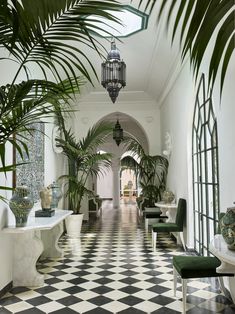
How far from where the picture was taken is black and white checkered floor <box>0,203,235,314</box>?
3619 mm

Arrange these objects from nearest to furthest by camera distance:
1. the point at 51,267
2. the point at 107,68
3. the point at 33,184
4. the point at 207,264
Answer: the point at 207,264 → the point at 107,68 → the point at 51,267 → the point at 33,184

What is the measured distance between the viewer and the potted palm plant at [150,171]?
9758mm

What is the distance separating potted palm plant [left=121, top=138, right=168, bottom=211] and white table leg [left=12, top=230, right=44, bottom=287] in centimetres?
547

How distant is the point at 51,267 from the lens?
5.40 meters

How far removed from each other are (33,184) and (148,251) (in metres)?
2.58

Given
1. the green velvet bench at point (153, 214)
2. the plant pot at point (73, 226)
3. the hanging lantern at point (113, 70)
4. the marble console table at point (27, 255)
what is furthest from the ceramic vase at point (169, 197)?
the marble console table at point (27, 255)

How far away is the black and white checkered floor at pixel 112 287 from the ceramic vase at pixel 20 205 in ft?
2.99

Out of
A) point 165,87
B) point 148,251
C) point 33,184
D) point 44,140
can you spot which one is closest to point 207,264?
point 148,251

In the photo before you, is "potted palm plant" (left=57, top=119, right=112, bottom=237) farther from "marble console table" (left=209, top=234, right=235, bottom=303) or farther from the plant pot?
"marble console table" (left=209, top=234, right=235, bottom=303)

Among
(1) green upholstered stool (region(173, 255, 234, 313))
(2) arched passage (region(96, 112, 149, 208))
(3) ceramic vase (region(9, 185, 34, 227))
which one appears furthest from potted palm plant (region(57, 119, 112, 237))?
(1) green upholstered stool (region(173, 255, 234, 313))

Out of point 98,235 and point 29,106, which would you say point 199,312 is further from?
point 98,235

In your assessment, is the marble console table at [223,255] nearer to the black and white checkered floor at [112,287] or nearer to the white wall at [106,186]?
the black and white checkered floor at [112,287]

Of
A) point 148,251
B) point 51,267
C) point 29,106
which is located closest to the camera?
point 29,106

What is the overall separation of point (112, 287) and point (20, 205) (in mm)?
A: 1619
